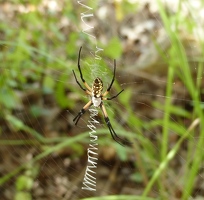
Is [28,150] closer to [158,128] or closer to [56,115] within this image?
[56,115]

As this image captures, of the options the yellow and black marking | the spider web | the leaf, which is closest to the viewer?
the yellow and black marking

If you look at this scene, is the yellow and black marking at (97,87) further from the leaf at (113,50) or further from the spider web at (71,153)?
the spider web at (71,153)

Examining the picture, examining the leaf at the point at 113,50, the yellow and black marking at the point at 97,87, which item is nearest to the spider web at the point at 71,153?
the leaf at the point at 113,50

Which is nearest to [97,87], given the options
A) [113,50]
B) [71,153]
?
[113,50]

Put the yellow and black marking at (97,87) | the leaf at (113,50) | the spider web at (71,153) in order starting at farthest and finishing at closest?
the spider web at (71,153)
the leaf at (113,50)
the yellow and black marking at (97,87)

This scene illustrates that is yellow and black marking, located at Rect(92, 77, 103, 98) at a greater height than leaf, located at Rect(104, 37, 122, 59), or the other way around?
leaf, located at Rect(104, 37, 122, 59)

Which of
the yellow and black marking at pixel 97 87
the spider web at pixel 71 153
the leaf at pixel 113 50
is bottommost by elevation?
the spider web at pixel 71 153

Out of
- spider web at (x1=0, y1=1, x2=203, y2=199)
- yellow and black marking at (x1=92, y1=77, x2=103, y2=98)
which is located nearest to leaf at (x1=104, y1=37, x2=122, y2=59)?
spider web at (x1=0, y1=1, x2=203, y2=199)

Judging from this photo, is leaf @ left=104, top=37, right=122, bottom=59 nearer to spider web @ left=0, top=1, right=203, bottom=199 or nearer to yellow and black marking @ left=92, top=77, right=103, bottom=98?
spider web @ left=0, top=1, right=203, bottom=199
